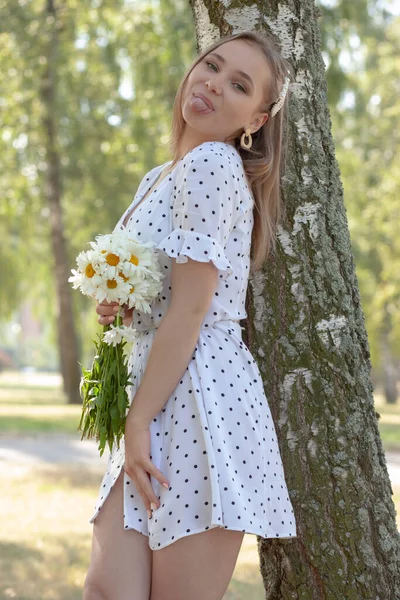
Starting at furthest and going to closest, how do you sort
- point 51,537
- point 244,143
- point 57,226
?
point 57,226, point 51,537, point 244,143

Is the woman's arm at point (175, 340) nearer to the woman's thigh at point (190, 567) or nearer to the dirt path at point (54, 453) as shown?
the woman's thigh at point (190, 567)

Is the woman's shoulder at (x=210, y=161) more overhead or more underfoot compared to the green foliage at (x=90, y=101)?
more underfoot

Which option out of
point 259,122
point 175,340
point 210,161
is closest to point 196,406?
point 175,340

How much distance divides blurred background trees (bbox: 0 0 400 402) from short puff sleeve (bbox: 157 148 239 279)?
9957 millimetres

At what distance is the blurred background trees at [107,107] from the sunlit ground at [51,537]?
6.77 m

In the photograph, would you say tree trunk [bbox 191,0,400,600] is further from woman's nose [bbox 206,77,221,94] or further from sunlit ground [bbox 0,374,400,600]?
sunlit ground [bbox 0,374,400,600]

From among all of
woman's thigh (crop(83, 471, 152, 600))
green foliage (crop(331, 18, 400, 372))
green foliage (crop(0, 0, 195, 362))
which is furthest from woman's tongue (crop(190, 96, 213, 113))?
green foliage (crop(331, 18, 400, 372))

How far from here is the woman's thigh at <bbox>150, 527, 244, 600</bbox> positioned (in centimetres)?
219

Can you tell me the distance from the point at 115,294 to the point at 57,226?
14.3 metres

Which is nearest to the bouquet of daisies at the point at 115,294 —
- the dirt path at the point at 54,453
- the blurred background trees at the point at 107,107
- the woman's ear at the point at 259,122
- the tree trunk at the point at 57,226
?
the woman's ear at the point at 259,122

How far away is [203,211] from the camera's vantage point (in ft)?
7.45

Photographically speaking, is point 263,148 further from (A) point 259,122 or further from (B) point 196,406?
(B) point 196,406

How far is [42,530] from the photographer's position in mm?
5863

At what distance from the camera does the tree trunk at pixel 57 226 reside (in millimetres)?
14891
